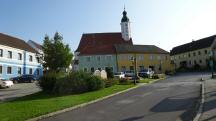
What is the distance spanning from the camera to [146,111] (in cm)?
1449

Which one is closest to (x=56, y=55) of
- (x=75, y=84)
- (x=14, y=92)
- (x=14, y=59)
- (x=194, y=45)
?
(x=14, y=92)

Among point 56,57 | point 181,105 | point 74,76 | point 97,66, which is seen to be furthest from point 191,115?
point 97,66

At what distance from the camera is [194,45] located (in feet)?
323

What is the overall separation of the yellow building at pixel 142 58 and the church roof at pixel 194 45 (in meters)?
11.9

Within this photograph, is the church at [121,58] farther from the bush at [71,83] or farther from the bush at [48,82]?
the bush at [48,82]

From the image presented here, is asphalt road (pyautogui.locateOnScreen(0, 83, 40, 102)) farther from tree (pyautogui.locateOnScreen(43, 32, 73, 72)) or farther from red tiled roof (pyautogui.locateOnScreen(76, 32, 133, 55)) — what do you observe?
red tiled roof (pyautogui.locateOnScreen(76, 32, 133, 55))

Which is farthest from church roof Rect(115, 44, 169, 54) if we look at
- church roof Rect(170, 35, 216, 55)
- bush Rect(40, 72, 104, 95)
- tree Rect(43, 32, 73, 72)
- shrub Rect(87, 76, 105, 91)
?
bush Rect(40, 72, 104, 95)

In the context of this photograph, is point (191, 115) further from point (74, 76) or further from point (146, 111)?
point (74, 76)

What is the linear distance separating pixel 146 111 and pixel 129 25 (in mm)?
86990

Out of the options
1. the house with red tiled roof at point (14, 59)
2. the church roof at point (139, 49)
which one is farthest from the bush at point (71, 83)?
the church roof at point (139, 49)

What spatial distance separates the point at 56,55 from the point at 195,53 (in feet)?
199

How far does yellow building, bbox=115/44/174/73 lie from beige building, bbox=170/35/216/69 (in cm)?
831

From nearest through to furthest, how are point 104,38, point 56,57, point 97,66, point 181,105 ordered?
point 181,105, point 56,57, point 97,66, point 104,38

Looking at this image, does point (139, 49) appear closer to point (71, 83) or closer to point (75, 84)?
point (75, 84)
